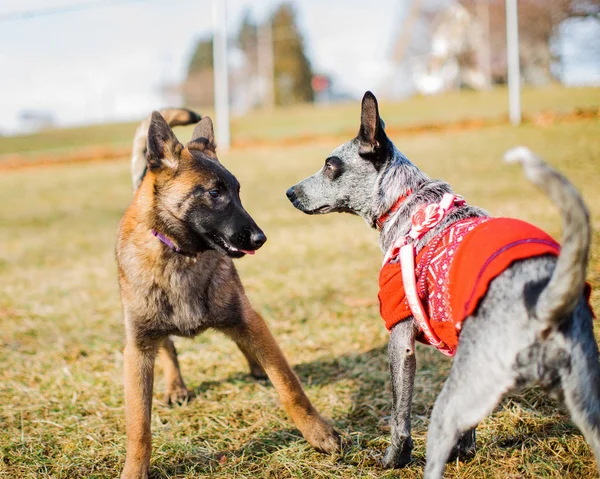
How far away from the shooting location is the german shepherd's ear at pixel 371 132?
3.30m

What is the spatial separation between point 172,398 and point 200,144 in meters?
1.70

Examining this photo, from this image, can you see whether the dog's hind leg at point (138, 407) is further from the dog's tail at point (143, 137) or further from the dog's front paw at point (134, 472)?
the dog's tail at point (143, 137)

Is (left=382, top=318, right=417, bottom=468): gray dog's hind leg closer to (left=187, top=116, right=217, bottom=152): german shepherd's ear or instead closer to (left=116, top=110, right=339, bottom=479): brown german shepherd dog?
(left=116, top=110, right=339, bottom=479): brown german shepherd dog

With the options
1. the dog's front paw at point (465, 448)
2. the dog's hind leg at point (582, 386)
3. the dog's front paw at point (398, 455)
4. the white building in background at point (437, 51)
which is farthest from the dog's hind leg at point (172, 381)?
the white building in background at point (437, 51)

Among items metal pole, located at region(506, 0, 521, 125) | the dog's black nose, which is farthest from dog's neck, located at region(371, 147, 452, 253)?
metal pole, located at region(506, 0, 521, 125)

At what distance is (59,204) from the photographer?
1366cm

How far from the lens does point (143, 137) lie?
4234 mm

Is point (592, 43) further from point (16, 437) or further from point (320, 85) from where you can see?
point (320, 85)

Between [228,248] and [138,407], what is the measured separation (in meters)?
0.97

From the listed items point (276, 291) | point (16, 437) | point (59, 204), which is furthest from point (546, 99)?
point (16, 437)

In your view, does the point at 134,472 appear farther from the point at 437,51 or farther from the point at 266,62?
the point at 266,62

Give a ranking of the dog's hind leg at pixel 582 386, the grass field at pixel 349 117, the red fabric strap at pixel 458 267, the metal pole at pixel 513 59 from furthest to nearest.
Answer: the grass field at pixel 349 117 → the metal pole at pixel 513 59 → the red fabric strap at pixel 458 267 → the dog's hind leg at pixel 582 386

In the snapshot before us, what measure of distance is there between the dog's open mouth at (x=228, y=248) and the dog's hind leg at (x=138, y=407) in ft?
2.13

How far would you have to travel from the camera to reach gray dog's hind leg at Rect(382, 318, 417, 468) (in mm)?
2840
